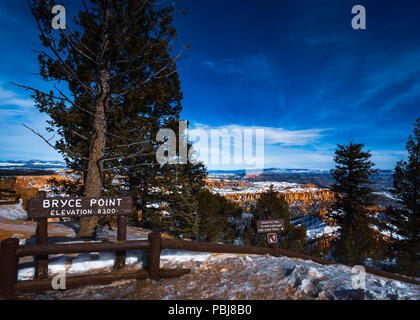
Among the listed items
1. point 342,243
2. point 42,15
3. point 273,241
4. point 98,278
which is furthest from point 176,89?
point 342,243

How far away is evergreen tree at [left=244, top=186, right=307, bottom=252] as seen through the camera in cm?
2227

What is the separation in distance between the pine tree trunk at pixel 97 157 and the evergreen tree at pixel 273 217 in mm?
18168

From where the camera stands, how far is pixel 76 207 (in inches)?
175

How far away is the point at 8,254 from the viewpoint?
3.50 meters

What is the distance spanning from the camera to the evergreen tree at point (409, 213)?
18375mm

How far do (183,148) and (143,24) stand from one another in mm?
9016

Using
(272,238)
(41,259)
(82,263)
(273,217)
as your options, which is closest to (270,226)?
(272,238)

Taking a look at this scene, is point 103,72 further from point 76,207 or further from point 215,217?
point 215,217

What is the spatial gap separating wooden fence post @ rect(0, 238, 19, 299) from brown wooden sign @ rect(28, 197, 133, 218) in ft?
2.17

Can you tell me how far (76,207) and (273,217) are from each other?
20551mm

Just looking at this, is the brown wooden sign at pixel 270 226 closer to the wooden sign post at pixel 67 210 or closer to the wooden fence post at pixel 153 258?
the wooden fence post at pixel 153 258

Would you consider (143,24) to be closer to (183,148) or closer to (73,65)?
(73,65)

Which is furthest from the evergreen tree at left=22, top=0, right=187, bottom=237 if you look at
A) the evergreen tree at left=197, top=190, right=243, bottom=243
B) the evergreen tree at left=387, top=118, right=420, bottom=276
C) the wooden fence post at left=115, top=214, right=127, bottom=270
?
the evergreen tree at left=387, top=118, right=420, bottom=276

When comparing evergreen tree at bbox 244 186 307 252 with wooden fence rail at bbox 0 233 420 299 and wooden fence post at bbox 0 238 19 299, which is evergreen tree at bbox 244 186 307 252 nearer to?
wooden fence rail at bbox 0 233 420 299
